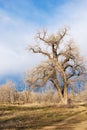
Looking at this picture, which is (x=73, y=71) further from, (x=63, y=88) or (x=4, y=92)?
(x=4, y=92)

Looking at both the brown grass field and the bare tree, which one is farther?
the bare tree

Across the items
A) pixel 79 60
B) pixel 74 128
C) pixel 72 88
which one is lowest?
pixel 74 128

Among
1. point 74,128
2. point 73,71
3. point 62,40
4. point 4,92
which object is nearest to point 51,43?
point 62,40

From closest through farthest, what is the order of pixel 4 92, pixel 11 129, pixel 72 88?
1. pixel 11 129
2. pixel 72 88
3. pixel 4 92

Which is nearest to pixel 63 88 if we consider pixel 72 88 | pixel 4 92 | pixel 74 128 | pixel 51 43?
pixel 72 88

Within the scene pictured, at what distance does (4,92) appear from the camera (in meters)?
154

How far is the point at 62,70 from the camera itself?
58531mm

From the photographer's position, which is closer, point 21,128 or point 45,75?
point 21,128

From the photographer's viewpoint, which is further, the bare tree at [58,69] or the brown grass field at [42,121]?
the bare tree at [58,69]

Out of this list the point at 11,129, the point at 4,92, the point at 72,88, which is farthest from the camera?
the point at 4,92

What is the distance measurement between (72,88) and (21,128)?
35.6 meters

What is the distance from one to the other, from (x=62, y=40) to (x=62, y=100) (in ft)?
32.4

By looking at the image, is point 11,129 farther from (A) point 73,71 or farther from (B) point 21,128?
(A) point 73,71

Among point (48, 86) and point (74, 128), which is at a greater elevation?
point (48, 86)
